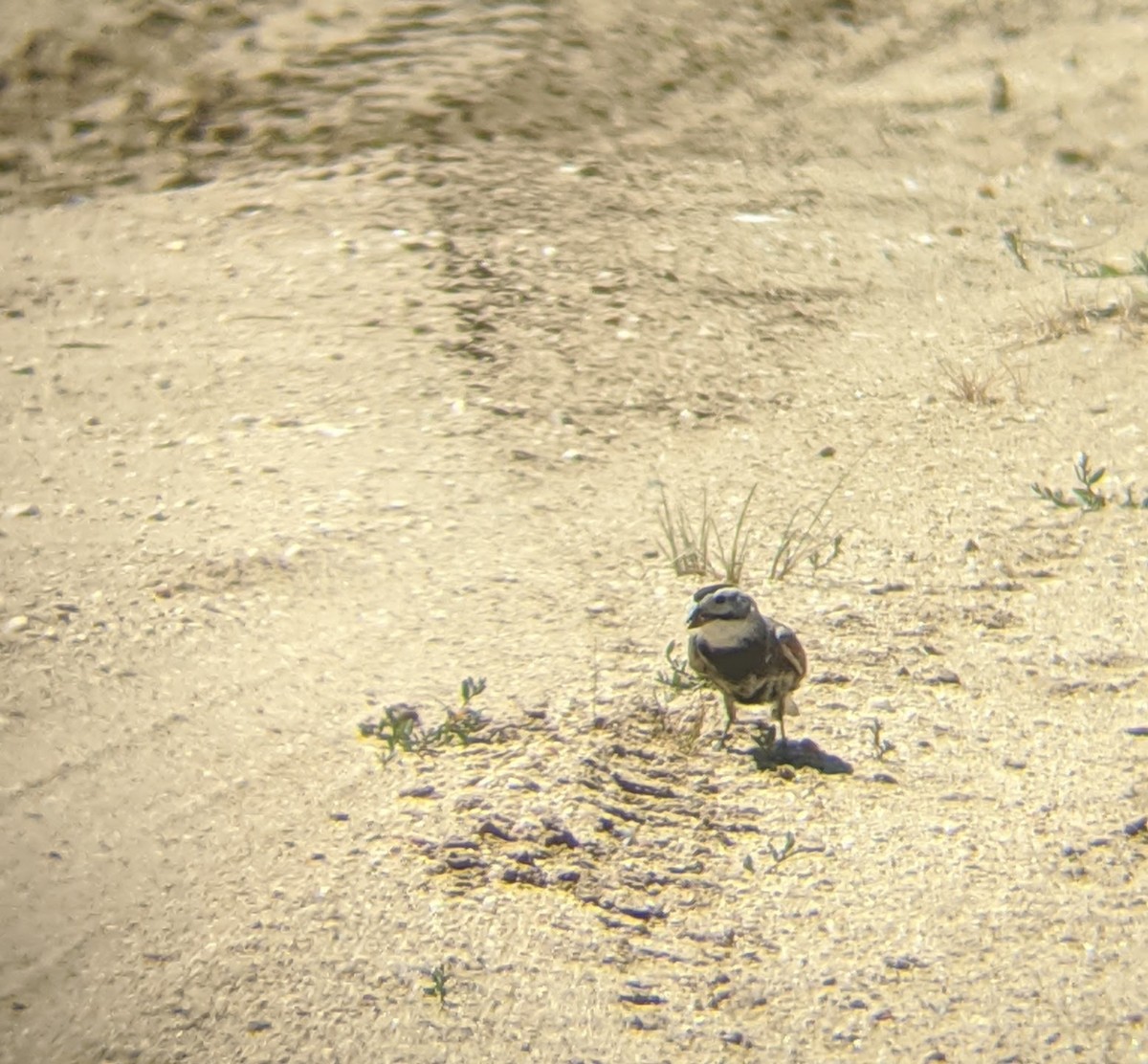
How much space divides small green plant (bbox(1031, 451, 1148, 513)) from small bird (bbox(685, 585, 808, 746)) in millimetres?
1413

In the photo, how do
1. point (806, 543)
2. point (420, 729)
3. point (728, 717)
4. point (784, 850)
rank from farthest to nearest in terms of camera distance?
point (806, 543), point (728, 717), point (420, 729), point (784, 850)

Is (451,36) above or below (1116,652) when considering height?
above

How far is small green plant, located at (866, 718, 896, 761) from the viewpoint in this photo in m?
3.38

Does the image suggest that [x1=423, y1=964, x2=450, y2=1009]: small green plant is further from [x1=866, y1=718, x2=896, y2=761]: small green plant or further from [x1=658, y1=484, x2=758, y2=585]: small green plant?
[x1=658, y1=484, x2=758, y2=585]: small green plant

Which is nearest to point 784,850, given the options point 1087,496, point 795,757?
point 795,757

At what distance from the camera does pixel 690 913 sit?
9.75ft

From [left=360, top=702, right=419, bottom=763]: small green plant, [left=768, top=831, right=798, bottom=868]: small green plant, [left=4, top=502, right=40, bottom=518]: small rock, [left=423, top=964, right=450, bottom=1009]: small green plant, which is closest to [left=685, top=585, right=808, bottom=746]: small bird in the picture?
[left=768, top=831, right=798, bottom=868]: small green plant

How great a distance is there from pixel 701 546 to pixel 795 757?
2.78 feet

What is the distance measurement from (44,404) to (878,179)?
141 inches

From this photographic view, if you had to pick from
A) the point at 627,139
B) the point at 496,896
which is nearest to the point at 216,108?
the point at 627,139

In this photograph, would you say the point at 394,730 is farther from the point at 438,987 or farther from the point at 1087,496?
the point at 1087,496

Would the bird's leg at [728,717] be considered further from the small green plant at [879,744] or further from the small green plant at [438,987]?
the small green plant at [438,987]

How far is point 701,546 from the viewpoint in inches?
160

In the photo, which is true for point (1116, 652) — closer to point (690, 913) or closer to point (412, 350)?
point (690, 913)
